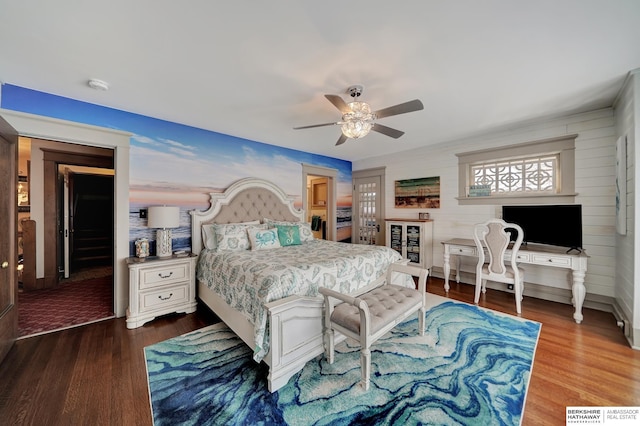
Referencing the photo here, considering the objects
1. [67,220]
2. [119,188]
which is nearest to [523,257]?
[119,188]

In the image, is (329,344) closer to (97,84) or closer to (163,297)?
(163,297)

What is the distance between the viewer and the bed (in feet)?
6.15

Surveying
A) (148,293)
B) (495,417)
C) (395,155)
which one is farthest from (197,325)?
(395,155)

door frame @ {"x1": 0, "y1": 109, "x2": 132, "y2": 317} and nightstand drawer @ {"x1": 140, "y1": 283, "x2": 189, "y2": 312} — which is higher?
door frame @ {"x1": 0, "y1": 109, "x2": 132, "y2": 317}

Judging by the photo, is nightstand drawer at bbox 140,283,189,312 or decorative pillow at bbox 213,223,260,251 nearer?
nightstand drawer at bbox 140,283,189,312

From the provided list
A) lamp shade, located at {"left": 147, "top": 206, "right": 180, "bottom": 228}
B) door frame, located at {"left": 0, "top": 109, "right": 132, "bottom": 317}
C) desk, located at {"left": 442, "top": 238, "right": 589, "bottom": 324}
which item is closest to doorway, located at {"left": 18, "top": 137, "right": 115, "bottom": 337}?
door frame, located at {"left": 0, "top": 109, "right": 132, "bottom": 317}

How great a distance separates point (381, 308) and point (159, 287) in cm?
261

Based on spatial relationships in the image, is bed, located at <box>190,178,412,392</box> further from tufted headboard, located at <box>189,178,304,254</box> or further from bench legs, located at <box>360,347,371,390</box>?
bench legs, located at <box>360,347,371,390</box>

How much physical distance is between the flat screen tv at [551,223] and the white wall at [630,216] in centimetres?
40

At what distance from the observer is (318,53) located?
6.31ft

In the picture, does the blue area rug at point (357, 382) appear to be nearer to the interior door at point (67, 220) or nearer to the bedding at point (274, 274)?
the bedding at point (274, 274)

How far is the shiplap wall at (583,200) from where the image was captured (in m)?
3.10

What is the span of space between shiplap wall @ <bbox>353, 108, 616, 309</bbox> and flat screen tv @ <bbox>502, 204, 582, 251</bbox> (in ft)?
1.05

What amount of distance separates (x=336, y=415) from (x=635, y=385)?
2310 millimetres
